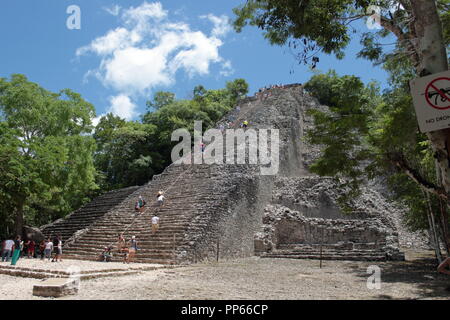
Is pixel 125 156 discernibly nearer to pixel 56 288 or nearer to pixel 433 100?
pixel 56 288

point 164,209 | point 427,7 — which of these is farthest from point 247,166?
point 427,7

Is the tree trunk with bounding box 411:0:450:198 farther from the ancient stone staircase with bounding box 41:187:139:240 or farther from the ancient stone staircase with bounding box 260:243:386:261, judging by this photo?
the ancient stone staircase with bounding box 41:187:139:240

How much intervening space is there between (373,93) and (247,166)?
63.9 ft

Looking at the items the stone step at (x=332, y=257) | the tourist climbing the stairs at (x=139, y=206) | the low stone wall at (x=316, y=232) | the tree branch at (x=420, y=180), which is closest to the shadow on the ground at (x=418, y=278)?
the stone step at (x=332, y=257)

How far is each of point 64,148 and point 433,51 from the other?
15033 millimetres

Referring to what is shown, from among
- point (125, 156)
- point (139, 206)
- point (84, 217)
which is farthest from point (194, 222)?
point (125, 156)

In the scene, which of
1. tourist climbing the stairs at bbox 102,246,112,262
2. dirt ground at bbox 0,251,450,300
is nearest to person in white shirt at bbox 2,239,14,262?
tourist climbing the stairs at bbox 102,246,112,262

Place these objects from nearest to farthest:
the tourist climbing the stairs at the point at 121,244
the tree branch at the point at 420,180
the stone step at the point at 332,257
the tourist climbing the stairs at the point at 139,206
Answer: the tree branch at the point at 420,180, the tourist climbing the stairs at the point at 121,244, the stone step at the point at 332,257, the tourist climbing the stairs at the point at 139,206

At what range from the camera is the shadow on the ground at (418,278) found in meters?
7.51

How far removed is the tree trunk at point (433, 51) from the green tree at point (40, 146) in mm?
13345

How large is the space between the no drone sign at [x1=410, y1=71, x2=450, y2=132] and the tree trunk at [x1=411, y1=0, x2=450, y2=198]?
0.43 metres

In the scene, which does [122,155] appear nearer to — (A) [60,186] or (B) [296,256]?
(A) [60,186]

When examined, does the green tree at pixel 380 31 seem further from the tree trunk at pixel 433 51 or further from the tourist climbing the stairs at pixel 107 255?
the tourist climbing the stairs at pixel 107 255

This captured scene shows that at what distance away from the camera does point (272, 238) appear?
16.8 metres
